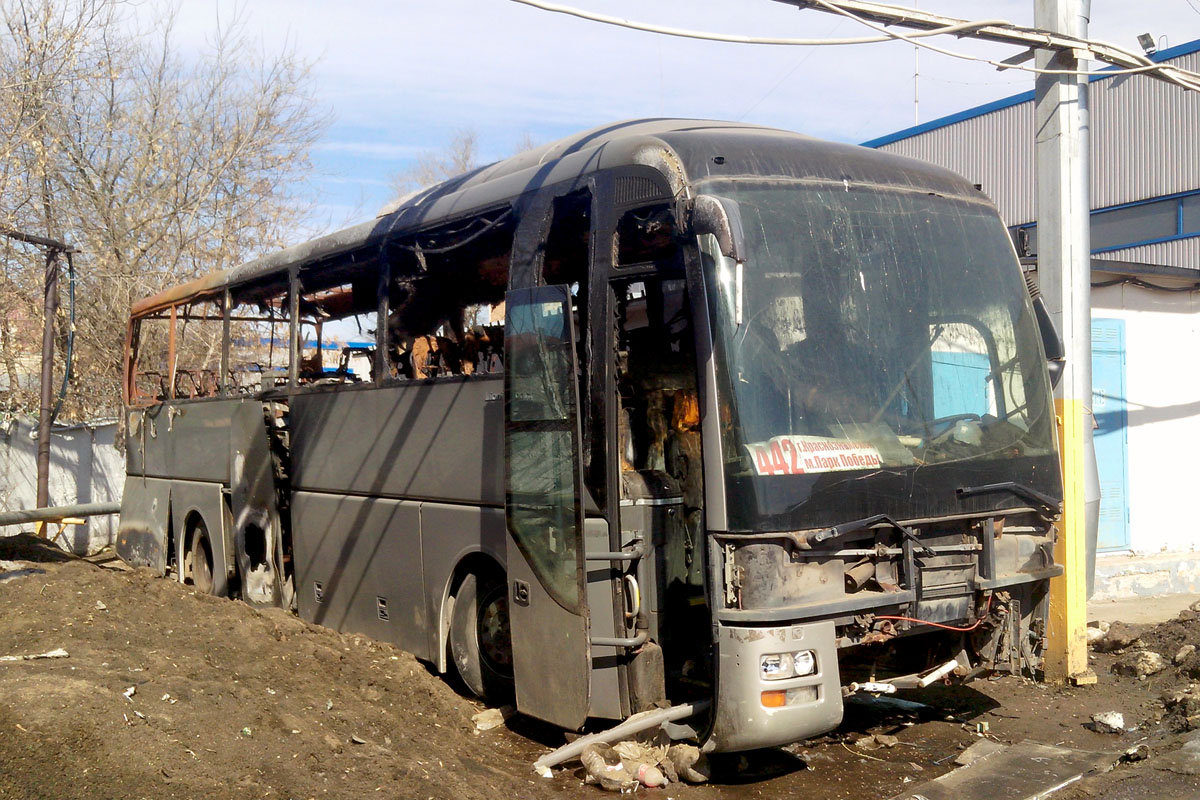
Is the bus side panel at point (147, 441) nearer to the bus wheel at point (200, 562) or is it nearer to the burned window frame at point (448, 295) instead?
the bus wheel at point (200, 562)

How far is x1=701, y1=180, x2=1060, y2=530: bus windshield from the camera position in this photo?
17.3 ft

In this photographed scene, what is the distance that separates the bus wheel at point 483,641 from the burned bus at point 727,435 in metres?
0.02

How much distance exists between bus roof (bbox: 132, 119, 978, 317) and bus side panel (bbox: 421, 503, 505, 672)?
1967 millimetres

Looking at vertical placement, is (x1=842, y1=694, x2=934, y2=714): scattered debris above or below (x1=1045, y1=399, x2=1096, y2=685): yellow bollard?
below

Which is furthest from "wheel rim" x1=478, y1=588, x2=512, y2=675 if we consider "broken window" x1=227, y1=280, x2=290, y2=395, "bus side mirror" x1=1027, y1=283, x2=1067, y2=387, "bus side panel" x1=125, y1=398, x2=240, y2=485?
"bus side panel" x1=125, y1=398, x2=240, y2=485

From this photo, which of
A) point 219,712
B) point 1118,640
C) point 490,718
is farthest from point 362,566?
point 1118,640

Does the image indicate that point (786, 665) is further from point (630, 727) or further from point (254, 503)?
point (254, 503)

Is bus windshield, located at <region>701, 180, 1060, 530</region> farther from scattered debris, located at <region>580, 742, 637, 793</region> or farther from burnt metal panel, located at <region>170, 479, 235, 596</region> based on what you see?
burnt metal panel, located at <region>170, 479, 235, 596</region>

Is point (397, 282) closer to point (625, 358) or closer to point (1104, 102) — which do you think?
point (625, 358)

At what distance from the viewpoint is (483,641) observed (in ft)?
23.6

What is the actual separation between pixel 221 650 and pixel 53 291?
941 cm

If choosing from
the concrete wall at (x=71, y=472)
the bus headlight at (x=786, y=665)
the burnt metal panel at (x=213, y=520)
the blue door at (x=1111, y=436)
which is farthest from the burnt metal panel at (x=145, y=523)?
the blue door at (x=1111, y=436)

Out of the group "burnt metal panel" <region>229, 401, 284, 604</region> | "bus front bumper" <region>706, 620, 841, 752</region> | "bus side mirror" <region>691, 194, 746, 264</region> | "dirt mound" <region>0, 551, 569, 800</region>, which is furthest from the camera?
"burnt metal panel" <region>229, 401, 284, 604</region>

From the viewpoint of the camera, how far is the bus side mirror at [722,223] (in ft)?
16.4
